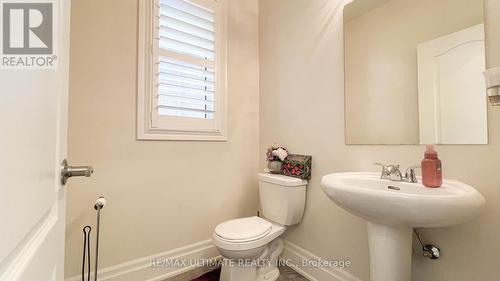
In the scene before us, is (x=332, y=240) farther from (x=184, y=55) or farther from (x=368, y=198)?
(x=184, y=55)

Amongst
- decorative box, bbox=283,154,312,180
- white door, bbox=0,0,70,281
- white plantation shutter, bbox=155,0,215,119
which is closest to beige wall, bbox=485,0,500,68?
decorative box, bbox=283,154,312,180

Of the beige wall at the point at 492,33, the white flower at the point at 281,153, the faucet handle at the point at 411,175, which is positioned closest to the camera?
the beige wall at the point at 492,33

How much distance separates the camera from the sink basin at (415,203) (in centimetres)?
76

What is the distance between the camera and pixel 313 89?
Answer: 1673mm

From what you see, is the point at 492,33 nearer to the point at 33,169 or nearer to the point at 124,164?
the point at 33,169

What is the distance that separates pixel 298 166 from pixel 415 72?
909mm

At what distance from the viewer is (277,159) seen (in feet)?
5.98

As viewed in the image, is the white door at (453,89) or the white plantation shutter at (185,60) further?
the white plantation shutter at (185,60)

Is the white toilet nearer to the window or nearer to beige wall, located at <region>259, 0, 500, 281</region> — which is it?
beige wall, located at <region>259, 0, 500, 281</region>

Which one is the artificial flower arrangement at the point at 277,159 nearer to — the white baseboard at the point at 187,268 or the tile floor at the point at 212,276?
the white baseboard at the point at 187,268

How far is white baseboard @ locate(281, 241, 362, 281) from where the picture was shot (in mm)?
→ 1476

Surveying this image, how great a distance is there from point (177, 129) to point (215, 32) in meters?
0.90

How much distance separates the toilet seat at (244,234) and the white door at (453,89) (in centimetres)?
105

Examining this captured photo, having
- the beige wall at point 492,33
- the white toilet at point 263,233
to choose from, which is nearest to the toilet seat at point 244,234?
the white toilet at point 263,233
